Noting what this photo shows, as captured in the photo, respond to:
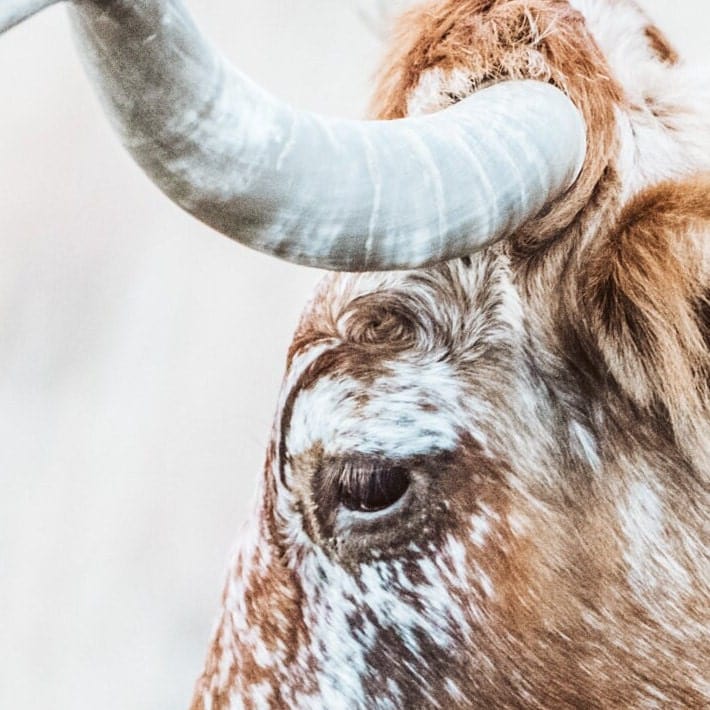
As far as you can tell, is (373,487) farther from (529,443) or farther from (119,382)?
(119,382)

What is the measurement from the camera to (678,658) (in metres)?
0.85

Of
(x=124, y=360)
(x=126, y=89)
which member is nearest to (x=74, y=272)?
(x=124, y=360)

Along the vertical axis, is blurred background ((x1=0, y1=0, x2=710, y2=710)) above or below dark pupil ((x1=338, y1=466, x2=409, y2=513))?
above

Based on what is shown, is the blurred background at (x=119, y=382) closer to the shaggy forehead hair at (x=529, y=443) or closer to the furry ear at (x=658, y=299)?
the shaggy forehead hair at (x=529, y=443)

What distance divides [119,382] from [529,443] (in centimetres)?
178

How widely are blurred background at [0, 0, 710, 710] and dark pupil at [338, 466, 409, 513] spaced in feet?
4.72

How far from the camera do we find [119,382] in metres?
2.43

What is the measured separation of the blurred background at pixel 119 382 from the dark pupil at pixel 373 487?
1440 millimetres

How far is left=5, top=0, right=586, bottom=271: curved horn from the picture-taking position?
0.51 m

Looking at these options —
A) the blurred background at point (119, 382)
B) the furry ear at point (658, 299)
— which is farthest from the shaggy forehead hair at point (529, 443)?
the blurred background at point (119, 382)

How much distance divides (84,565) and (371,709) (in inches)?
66.0

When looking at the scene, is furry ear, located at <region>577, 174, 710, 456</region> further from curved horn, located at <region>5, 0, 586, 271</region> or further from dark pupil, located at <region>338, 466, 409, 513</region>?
dark pupil, located at <region>338, 466, 409, 513</region>

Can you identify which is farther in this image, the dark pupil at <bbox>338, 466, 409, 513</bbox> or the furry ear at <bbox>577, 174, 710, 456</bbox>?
the dark pupil at <bbox>338, 466, 409, 513</bbox>

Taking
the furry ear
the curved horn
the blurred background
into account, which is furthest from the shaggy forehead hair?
the blurred background
